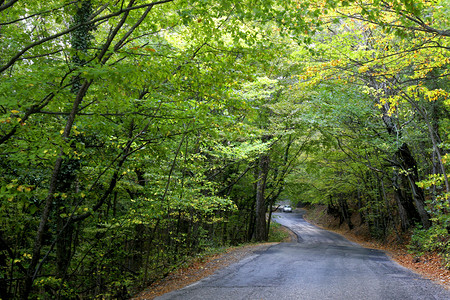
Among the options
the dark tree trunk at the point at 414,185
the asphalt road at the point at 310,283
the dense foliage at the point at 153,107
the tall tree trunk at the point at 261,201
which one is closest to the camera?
the dense foliage at the point at 153,107

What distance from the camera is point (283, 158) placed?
64.5 ft

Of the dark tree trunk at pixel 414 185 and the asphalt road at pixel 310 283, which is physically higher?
the dark tree trunk at pixel 414 185

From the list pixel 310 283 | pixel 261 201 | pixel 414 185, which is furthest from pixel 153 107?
pixel 414 185

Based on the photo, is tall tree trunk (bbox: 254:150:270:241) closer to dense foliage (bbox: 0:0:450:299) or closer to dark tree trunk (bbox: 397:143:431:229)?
dense foliage (bbox: 0:0:450:299)

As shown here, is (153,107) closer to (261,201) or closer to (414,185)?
(261,201)

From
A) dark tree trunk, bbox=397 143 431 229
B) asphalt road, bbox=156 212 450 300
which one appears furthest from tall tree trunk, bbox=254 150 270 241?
asphalt road, bbox=156 212 450 300

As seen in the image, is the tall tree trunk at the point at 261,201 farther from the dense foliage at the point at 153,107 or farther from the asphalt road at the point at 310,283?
the asphalt road at the point at 310,283

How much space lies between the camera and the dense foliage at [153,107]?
4625 millimetres

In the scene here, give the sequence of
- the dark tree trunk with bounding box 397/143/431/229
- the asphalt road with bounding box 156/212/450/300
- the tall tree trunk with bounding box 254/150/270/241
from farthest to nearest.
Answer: the tall tree trunk with bounding box 254/150/270/241, the dark tree trunk with bounding box 397/143/431/229, the asphalt road with bounding box 156/212/450/300

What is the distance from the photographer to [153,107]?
618cm

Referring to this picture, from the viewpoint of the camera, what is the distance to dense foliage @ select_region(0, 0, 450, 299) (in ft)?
15.2

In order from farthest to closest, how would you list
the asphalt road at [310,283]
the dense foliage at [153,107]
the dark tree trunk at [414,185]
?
the dark tree trunk at [414,185]
the asphalt road at [310,283]
the dense foliage at [153,107]

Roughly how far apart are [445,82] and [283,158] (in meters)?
10.2

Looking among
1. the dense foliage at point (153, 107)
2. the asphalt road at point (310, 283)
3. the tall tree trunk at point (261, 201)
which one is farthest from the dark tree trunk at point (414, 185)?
the tall tree trunk at point (261, 201)
